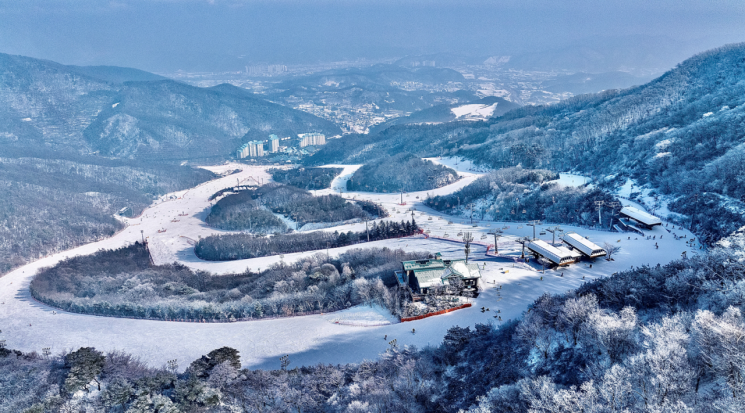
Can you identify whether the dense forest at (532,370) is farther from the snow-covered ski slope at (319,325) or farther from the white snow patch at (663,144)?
the white snow patch at (663,144)

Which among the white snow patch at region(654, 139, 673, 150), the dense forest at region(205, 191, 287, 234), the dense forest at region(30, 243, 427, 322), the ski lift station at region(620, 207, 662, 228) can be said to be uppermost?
the white snow patch at region(654, 139, 673, 150)

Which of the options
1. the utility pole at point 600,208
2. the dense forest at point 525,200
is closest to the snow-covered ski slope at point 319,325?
the utility pole at point 600,208

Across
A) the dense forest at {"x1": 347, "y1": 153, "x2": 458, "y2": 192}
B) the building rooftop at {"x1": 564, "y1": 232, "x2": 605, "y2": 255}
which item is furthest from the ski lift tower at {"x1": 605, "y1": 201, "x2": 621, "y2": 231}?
the dense forest at {"x1": 347, "y1": 153, "x2": 458, "y2": 192}

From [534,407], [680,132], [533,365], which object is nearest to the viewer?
[534,407]

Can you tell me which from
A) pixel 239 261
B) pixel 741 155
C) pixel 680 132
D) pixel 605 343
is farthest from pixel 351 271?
pixel 680 132

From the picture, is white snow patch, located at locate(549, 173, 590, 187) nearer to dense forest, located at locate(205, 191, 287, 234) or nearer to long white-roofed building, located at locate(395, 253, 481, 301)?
long white-roofed building, located at locate(395, 253, 481, 301)

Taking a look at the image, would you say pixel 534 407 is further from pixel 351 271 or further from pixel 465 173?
pixel 465 173

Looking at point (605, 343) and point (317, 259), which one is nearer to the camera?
point (605, 343)

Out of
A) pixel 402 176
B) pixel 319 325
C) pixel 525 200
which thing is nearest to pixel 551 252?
pixel 319 325
